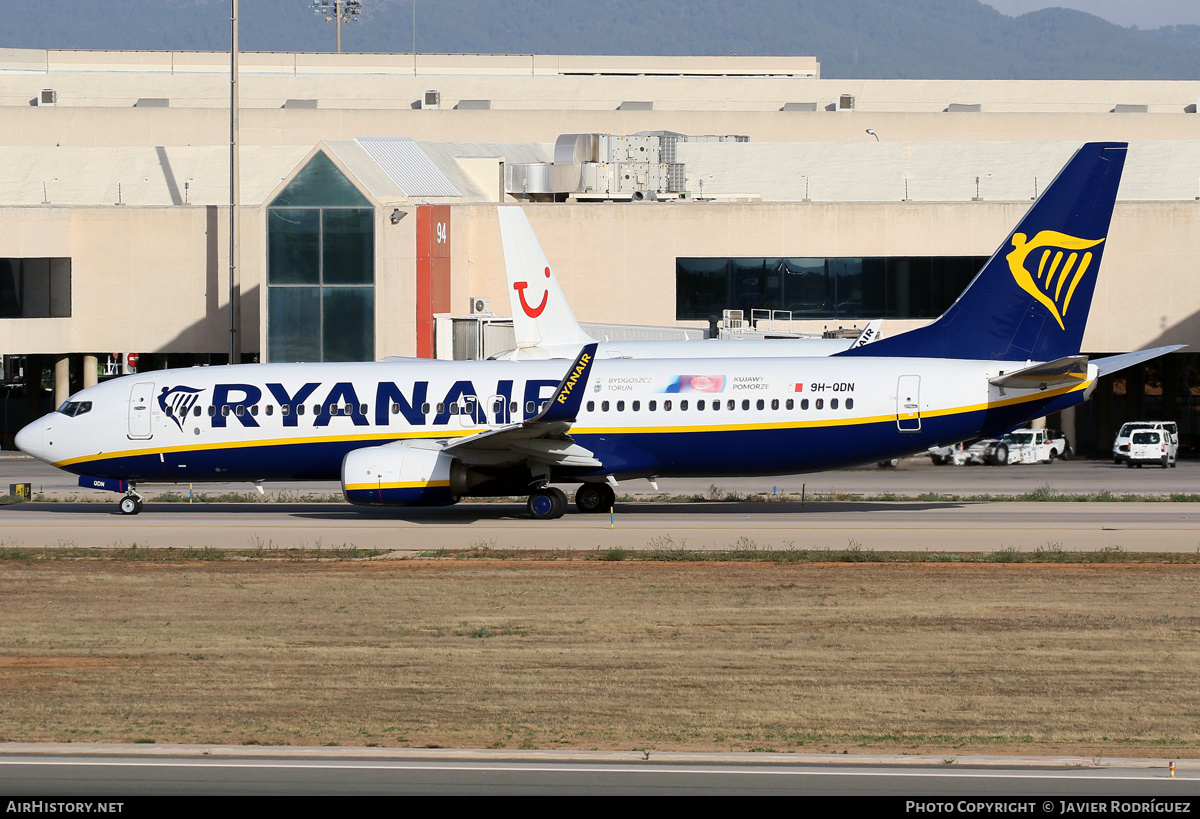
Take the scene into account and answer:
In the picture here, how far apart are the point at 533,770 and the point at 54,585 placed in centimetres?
1412

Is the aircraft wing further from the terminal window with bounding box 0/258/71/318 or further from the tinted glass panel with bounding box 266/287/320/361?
the terminal window with bounding box 0/258/71/318

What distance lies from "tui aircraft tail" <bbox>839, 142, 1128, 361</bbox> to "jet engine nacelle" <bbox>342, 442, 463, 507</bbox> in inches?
455

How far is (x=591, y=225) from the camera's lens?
59719 mm

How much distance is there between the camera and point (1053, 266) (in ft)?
102

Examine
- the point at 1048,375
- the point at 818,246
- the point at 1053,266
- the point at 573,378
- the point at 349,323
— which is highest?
the point at 818,246

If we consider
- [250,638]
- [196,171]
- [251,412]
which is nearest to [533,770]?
[250,638]

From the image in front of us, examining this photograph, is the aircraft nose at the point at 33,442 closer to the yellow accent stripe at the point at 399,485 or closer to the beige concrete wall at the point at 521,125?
Answer: the yellow accent stripe at the point at 399,485

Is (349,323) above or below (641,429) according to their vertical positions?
above

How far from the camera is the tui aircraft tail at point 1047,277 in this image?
31.0 metres

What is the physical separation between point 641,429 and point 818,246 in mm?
29926

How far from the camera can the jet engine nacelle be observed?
30.3m

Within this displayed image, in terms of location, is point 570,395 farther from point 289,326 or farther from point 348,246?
point 289,326

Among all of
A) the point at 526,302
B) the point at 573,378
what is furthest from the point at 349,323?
the point at 573,378

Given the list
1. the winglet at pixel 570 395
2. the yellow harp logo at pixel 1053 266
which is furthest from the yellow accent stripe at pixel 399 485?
the yellow harp logo at pixel 1053 266
